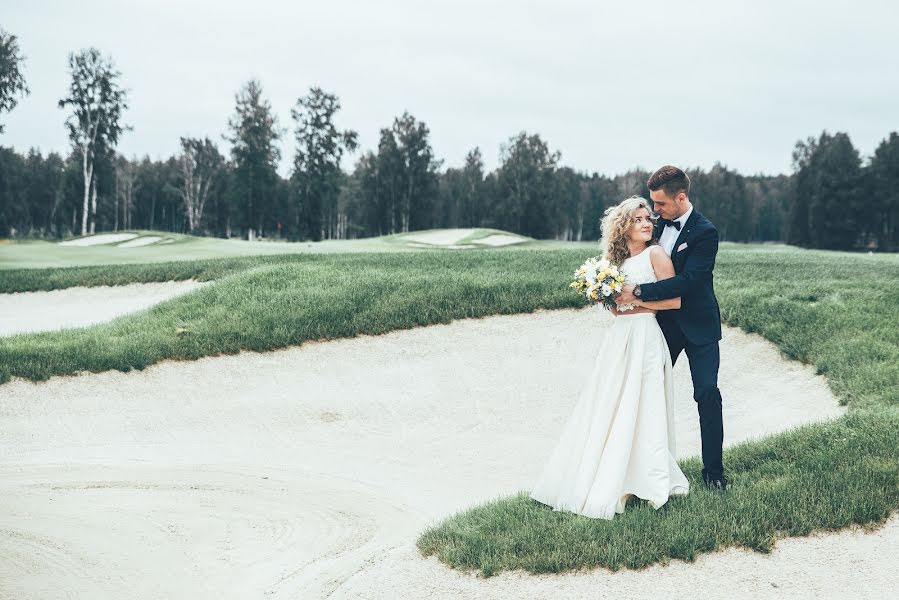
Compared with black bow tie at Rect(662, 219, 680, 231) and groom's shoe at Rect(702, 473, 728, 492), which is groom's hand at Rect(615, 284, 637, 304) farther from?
groom's shoe at Rect(702, 473, 728, 492)

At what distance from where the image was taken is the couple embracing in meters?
5.92

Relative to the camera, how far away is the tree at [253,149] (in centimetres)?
5556

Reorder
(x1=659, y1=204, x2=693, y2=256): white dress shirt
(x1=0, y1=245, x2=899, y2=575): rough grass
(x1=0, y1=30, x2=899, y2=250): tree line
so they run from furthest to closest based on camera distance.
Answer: (x1=0, y1=30, x2=899, y2=250): tree line, (x1=659, y1=204, x2=693, y2=256): white dress shirt, (x1=0, y1=245, x2=899, y2=575): rough grass

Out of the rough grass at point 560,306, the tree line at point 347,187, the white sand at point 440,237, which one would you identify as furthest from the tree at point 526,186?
the rough grass at point 560,306

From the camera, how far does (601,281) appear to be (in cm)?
592

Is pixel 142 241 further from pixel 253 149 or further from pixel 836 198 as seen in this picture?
pixel 836 198

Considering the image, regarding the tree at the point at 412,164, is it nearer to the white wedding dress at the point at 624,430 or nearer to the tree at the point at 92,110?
the tree at the point at 92,110

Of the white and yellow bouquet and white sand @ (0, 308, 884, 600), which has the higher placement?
the white and yellow bouquet

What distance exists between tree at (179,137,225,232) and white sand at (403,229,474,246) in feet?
119

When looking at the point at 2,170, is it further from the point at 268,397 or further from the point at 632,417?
the point at 632,417

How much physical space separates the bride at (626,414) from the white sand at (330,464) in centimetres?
90

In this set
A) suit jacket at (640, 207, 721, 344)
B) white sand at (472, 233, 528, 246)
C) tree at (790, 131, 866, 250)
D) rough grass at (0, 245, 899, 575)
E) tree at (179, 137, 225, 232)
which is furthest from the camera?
tree at (179, 137, 225, 232)

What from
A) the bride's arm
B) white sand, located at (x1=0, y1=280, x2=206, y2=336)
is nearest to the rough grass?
white sand, located at (x1=0, y1=280, x2=206, y2=336)

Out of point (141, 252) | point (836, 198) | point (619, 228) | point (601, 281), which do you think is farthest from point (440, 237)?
point (836, 198)
